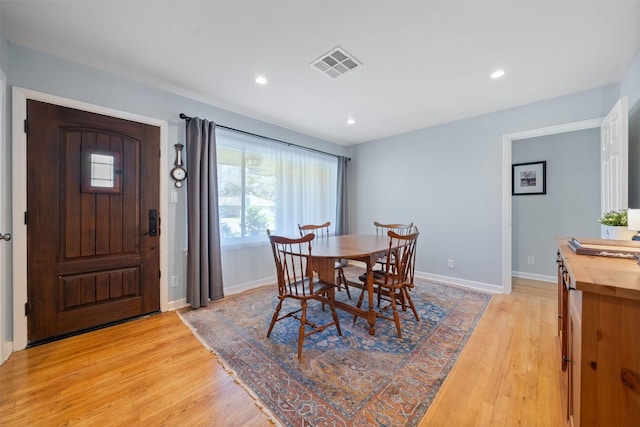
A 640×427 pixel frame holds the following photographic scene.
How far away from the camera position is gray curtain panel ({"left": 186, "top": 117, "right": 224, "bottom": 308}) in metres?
2.77

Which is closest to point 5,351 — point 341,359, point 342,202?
point 341,359

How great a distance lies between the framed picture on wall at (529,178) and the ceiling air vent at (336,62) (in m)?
3.52

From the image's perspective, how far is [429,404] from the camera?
4.68 ft

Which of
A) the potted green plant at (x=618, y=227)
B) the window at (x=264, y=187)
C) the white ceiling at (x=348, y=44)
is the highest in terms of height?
the white ceiling at (x=348, y=44)

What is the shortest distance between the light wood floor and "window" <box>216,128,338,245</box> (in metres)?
1.51

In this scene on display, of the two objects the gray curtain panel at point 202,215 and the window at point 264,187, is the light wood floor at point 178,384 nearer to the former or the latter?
the gray curtain panel at point 202,215

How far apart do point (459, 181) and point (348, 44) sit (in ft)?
8.70

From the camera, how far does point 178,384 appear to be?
1604 mm

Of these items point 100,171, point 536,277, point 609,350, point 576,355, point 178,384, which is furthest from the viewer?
point 536,277

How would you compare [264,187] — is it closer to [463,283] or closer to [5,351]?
[5,351]

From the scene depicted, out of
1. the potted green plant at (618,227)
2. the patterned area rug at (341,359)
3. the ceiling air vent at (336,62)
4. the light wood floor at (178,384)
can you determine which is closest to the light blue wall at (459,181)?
the patterned area rug at (341,359)

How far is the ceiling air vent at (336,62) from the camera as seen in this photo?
2.06 meters

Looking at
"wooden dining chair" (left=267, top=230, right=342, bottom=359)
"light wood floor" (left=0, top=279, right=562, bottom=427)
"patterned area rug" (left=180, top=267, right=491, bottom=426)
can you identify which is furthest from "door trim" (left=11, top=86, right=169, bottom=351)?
"wooden dining chair" (left=267, top=230, right=342, bottom=359)

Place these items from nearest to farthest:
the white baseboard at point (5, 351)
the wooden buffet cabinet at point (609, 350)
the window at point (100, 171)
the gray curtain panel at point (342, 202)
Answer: the wooden buffet cabinet at point (609, 350) < the white baseboard at point (5, 351) < the window at point (100, 171) < the gray curtain panel at point (342, 202)
